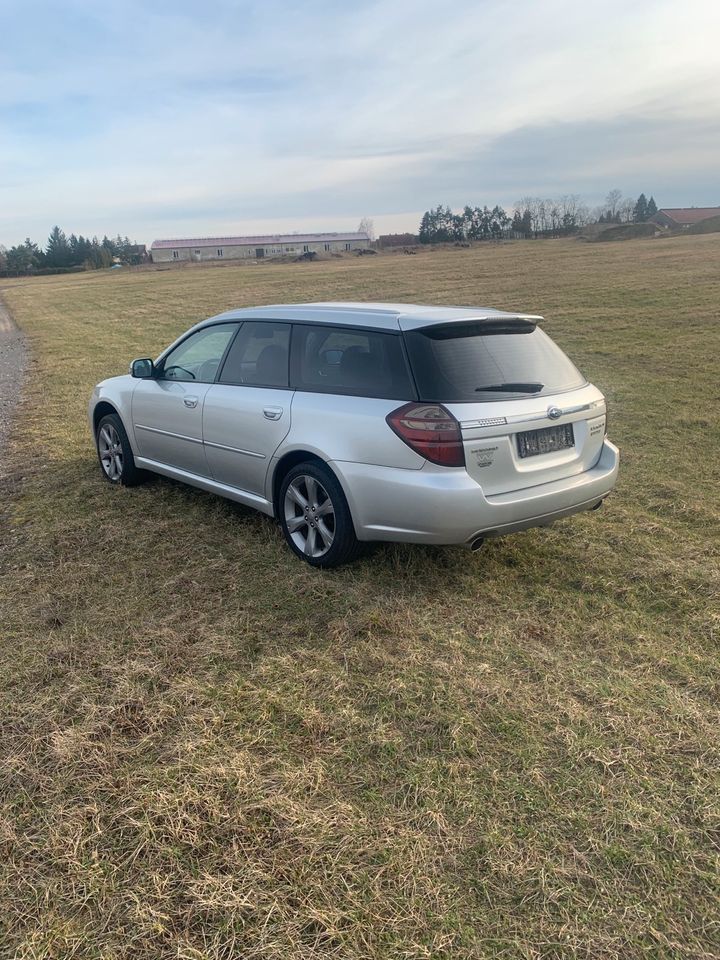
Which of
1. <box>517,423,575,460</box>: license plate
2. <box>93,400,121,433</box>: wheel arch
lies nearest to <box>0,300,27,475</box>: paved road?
<box>93,400,121,433</box>: wheel arch

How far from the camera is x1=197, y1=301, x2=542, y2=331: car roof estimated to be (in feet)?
13.9

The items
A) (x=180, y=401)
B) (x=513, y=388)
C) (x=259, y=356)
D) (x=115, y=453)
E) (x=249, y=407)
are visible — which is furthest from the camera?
(x=115, y=453)

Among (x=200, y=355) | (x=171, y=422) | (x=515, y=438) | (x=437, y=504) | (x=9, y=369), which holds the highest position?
(x=200, y=355)

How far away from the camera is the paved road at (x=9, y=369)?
32.9 ft

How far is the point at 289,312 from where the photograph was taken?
5.04 meters

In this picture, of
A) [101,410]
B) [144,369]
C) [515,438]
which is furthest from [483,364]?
[101,410]

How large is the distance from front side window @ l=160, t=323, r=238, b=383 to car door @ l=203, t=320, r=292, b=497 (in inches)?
5.0

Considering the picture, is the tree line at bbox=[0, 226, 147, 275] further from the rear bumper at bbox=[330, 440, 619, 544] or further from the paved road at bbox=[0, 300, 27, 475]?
the rear bumper at bbox=[330, 440, 619, 544]

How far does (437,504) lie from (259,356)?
1.95 metres

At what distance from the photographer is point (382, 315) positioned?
4.39m

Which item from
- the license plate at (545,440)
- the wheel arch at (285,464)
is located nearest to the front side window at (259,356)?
the wheel arch at (285,464)

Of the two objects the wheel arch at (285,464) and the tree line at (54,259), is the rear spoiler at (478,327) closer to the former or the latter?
the wheel arch at (285,464)

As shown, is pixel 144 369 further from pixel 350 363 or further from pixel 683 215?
pixel 683 215

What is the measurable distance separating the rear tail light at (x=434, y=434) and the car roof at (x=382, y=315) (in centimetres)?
59
